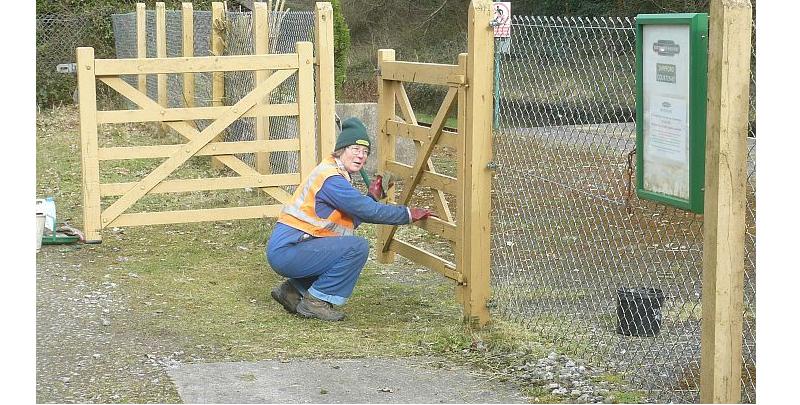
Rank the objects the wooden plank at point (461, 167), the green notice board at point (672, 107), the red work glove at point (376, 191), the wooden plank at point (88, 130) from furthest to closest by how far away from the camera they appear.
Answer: the wooden plank at point (88, 130) < the red work glove at point (376, 191) < the wooden plank at point (461, 167) < the green notice board at point (672, 107)

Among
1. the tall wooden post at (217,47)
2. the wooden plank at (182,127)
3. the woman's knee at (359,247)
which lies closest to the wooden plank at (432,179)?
the woman's knee at (359,247)

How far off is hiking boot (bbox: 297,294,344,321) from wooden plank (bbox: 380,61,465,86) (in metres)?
1.59

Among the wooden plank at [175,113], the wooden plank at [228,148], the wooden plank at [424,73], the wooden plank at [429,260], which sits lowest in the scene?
the wooden plank at [429,260]

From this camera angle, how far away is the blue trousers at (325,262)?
7.26m

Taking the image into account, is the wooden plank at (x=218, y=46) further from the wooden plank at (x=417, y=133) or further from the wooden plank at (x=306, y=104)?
the wooden plank at (x=417, y=133)

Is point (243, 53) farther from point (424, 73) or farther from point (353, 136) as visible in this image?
point (353, 136)

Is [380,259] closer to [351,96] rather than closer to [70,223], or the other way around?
[70,223]

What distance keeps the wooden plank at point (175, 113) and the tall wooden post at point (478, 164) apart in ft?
10.5

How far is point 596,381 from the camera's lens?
226 inches

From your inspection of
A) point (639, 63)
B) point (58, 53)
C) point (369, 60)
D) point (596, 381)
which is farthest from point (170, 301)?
point (369, 60)

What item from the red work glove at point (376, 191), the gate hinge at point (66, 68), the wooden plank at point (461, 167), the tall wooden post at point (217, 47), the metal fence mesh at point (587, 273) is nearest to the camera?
the metal fence mesh at point (587, 273)

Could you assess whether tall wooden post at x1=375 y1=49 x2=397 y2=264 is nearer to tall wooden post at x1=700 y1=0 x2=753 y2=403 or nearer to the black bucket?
Answer: the black bucket

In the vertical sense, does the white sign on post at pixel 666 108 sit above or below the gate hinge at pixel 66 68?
below

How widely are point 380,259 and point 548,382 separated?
118 inches
